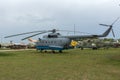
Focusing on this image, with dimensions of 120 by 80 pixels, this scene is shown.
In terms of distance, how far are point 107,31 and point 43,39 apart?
10.7 m

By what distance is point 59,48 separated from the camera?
5378 centimetres

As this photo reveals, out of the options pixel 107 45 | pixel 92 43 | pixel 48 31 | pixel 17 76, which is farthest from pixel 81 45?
pixel 17 76

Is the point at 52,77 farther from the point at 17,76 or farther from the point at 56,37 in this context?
the point at 56,37

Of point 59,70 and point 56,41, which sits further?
point 56,41

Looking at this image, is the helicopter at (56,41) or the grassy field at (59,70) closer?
the grassy field at (59,70)

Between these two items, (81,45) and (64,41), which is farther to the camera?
(81,45)

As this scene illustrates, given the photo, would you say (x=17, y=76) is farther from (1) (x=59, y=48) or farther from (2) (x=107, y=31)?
(2) (x=107, y=31)

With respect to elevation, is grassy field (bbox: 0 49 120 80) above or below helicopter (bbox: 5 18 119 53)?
below

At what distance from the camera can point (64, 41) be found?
53688 millimetres

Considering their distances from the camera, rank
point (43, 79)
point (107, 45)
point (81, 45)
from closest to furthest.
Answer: point (43, 79)
point (81, 45)
point (107, 45)

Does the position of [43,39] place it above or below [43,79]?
above

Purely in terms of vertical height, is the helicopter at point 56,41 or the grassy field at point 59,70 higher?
the helicopter at point 56,41

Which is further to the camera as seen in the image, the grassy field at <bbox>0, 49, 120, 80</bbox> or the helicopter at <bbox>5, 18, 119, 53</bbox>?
the helicopter at <bbox>5, 18, 119, 53</bbox>

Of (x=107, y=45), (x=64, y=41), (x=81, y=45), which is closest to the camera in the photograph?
(x=64, y=41)
